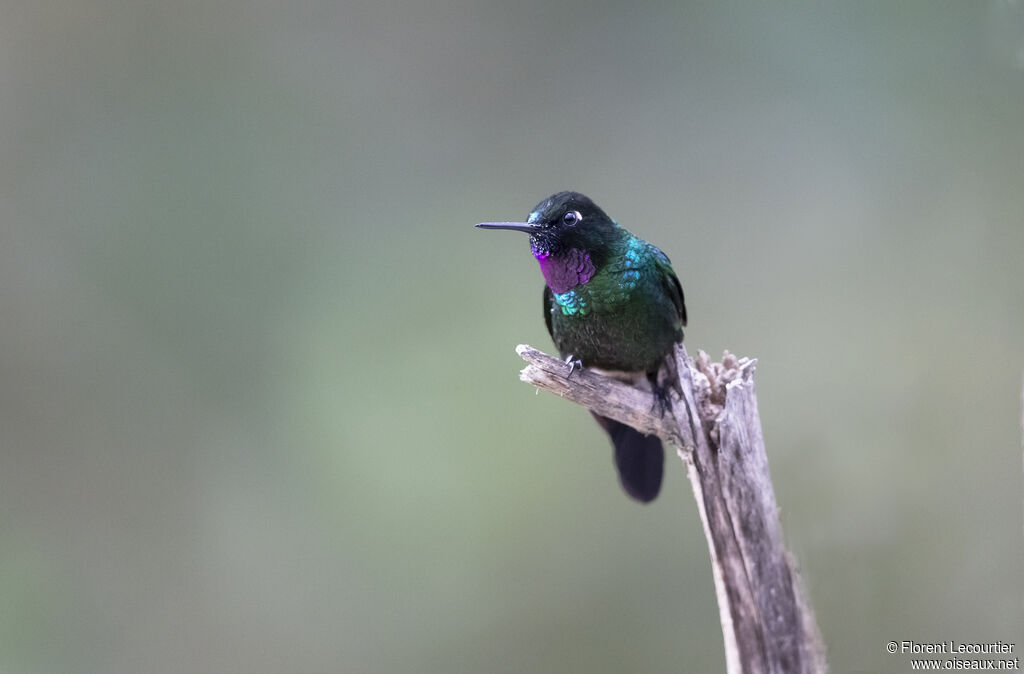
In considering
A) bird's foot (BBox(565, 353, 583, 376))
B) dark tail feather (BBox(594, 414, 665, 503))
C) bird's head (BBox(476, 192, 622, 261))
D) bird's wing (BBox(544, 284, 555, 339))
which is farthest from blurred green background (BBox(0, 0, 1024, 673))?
bird's head (BBox(476, 192, 622, 261))

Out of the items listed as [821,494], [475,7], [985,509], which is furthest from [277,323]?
[985,509]

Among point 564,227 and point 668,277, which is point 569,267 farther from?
point 668,277

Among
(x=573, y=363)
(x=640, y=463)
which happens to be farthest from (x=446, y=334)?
(x=573, y=363)

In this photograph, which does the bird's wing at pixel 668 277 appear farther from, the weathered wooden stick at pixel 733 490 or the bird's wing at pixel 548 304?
the bird's wing at pixel 548 304

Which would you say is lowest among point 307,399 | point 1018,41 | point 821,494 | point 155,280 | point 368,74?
point 821,494

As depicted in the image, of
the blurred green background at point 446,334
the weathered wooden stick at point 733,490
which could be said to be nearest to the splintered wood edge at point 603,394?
the weathered wooden stick at point 733,490

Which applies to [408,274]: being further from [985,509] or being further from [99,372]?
[985,509]
